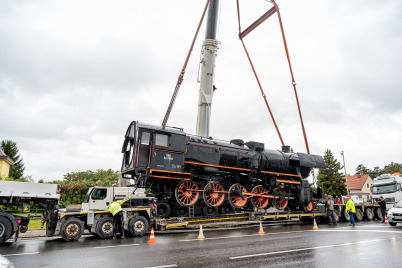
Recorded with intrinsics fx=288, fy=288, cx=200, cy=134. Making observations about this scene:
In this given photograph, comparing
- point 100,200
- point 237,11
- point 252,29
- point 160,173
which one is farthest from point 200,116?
point 237,11

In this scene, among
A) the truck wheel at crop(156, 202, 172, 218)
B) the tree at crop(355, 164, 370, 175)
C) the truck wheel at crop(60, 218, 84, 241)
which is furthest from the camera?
the tree at crop(355, 164, 370, 175)

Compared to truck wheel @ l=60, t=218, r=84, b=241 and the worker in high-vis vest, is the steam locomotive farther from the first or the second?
truck wheel @ l=60, t=218, r=84, b=241

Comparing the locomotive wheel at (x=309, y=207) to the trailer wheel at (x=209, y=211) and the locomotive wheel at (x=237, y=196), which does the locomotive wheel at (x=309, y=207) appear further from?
the trailer wheel at (x=209, y=211)

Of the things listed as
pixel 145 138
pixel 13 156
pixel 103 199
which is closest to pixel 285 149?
pixel 145 138

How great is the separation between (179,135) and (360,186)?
56.2 meters

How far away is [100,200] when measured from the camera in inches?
498

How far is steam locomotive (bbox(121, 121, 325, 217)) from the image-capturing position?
1248 cm

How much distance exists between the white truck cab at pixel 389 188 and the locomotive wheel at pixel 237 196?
487 inches

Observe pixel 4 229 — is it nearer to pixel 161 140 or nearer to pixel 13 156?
pixel 161 140

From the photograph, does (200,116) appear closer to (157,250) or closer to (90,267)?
(157,250)

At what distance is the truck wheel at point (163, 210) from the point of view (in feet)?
43.4

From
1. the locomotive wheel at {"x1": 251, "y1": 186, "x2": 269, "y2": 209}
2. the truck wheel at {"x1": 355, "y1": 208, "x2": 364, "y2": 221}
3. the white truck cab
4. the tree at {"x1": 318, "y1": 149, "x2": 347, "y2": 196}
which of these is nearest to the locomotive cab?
the locomotive wheel at {"x1": 251, "y1": 186, "x2": 269, "y2": 209}

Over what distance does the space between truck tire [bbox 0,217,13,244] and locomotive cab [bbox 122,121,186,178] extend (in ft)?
14.9

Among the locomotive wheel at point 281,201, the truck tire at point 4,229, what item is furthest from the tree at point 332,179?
the truck tire at point 4,229
